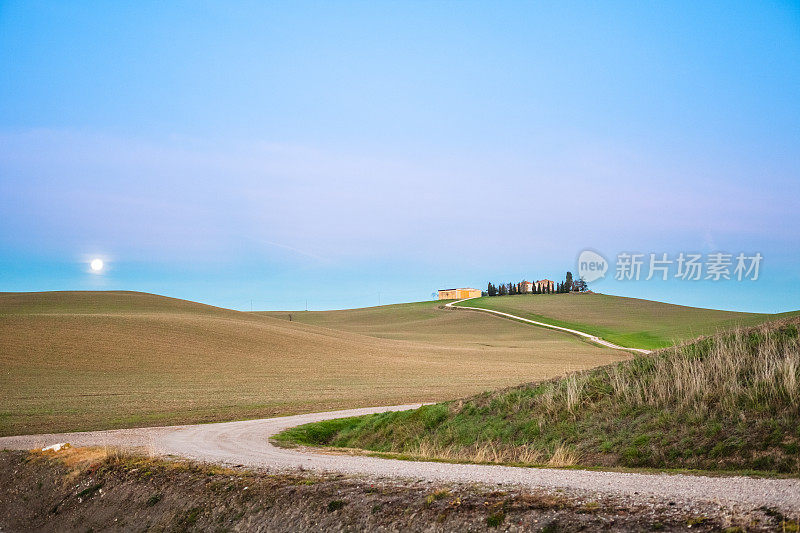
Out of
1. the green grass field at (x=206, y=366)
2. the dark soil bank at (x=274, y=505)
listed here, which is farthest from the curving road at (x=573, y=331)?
the dark soil bank at (x=274, y=505)

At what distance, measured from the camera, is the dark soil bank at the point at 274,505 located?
8023 millimetres

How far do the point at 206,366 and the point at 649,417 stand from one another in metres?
40.4

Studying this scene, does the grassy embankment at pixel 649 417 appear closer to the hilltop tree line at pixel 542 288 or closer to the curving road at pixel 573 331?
the curving road at pixel 573 331

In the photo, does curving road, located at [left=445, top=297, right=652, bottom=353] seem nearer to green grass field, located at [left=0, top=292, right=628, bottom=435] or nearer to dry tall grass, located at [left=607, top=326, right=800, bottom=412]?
green grass field, located at [left=0, top=292, right=628, bottom=435]

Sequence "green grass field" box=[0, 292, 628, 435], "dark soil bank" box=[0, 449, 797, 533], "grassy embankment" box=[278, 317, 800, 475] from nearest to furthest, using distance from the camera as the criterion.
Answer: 1. "dark soil bank" box=[0, 449, 797, 533]
2. "grassy embankment" box=[278, 317, 800, 475]
3. "green grass field" box=[0, 292, 628, 435]

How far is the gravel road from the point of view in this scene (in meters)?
8.99

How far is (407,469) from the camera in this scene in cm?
1301

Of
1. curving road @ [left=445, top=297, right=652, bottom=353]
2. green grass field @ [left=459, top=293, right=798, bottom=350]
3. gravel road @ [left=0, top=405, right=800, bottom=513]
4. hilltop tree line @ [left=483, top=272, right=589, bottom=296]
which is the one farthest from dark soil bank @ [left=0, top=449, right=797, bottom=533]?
hilltop tree line @ [left=483, top=272, right=589, bottom=296]

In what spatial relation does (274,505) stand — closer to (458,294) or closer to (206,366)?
(206,366)

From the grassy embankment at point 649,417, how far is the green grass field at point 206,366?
39.0 ft

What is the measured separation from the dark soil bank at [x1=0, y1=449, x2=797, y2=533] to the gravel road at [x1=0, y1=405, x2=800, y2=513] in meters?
0.78

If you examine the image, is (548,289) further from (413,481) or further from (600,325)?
(413,481)

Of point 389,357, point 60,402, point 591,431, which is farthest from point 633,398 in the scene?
point 389,357

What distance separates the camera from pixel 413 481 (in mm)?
10922
